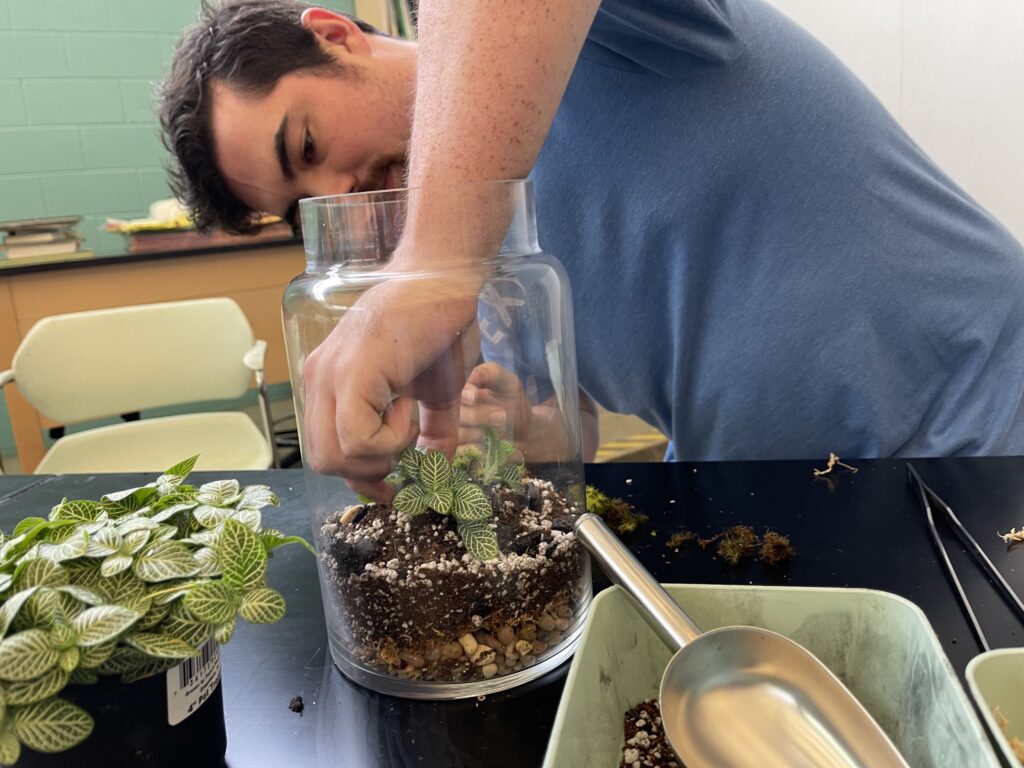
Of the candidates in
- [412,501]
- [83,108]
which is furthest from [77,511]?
[83,108]

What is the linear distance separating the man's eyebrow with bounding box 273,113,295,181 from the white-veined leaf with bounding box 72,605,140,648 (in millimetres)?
680

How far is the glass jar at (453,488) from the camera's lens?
49 cm

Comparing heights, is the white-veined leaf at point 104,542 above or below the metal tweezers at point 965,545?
above

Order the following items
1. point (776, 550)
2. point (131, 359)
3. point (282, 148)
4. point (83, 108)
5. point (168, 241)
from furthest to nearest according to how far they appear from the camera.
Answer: point (83, 108) < point (168, 241) < point (131, 359) < point (282, 148) < point (776, 550)

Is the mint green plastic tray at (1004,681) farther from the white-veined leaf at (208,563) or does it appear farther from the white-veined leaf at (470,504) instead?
the white-veined leaf at (208,563)

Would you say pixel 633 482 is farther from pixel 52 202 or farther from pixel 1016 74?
pixel 52 202

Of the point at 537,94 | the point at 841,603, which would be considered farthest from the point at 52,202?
the point at 841,603

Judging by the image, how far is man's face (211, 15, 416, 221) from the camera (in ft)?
3.04

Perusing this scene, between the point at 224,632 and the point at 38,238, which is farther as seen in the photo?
the point at 38,238

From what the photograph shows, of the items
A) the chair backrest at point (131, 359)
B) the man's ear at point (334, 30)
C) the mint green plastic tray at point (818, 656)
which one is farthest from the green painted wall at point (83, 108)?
the mint green plastic tray at point (818, 656)

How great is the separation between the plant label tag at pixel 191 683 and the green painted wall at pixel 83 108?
2.65 metres

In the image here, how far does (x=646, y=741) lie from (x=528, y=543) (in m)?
0.13

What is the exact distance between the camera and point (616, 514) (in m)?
0.70

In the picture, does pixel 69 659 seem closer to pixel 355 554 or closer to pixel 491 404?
pixel 355 554
